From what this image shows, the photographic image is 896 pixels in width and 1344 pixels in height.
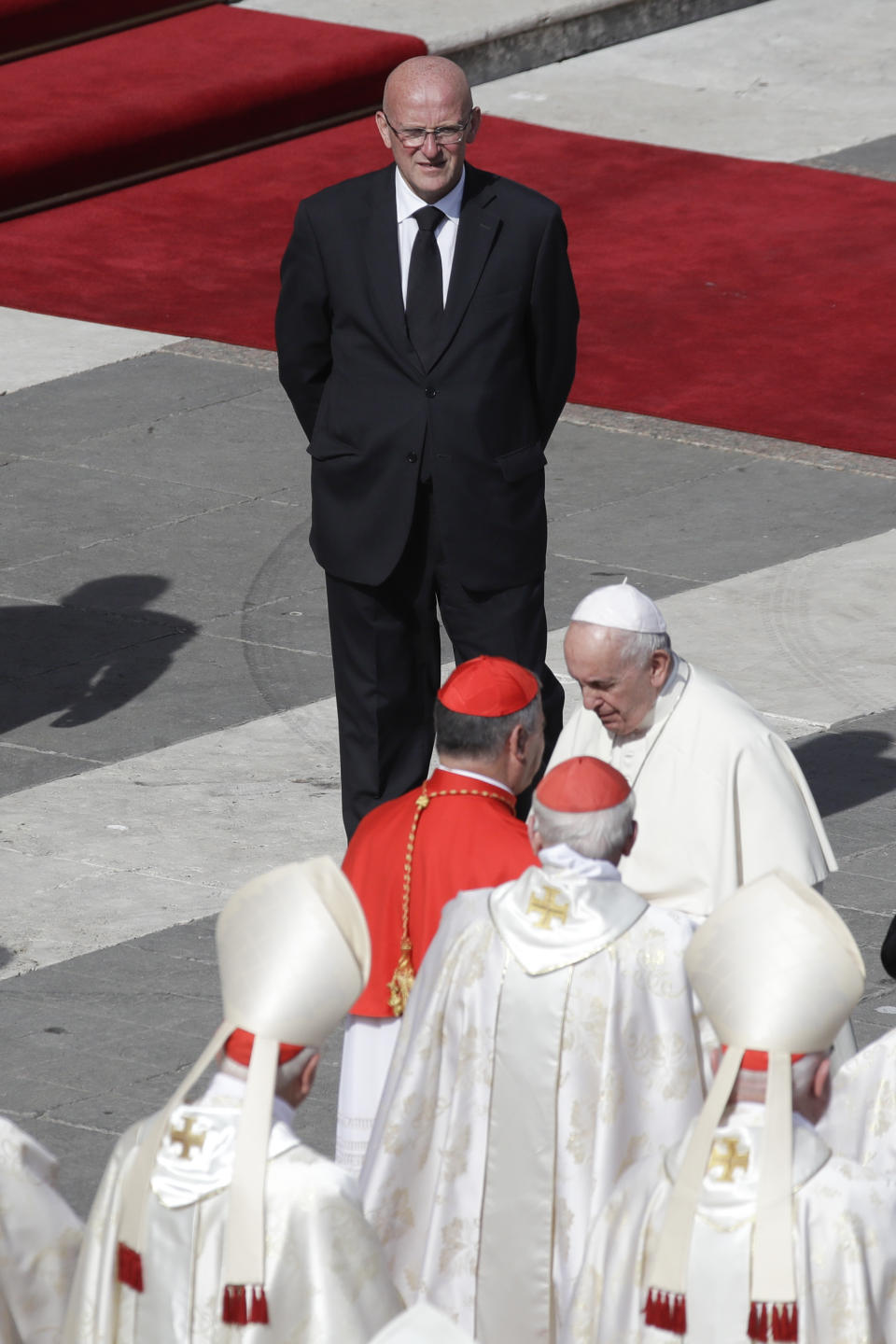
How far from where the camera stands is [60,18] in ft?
53.7

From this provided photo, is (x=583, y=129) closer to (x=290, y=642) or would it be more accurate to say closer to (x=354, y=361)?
(x=290, y=642)

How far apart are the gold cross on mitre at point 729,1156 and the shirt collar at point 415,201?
391 cm

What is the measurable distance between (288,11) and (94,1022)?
1171 centimetres

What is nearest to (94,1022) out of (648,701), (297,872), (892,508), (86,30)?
(648,701)

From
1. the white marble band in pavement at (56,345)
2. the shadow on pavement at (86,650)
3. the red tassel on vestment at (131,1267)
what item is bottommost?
the shadow on pavement at (86,650)

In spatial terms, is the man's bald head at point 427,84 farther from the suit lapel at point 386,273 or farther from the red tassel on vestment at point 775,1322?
the red tassel on vestment at point 775,1322

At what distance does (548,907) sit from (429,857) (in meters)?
0.72

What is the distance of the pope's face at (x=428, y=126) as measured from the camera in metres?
7.01

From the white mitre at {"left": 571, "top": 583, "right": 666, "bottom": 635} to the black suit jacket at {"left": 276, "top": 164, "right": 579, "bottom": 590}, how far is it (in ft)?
5.08

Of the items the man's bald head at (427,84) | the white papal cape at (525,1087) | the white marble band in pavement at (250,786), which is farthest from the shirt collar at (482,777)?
the man's bald head at (427,84)

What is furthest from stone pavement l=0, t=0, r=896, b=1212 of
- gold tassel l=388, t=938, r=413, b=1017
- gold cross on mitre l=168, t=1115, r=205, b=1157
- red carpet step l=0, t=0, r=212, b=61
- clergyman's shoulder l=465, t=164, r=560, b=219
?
red carpet step l=0, t=0, r=212, b=61

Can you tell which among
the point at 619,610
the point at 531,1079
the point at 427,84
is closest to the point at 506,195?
the point at 427,84

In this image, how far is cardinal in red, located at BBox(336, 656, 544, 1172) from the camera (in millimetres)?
5312

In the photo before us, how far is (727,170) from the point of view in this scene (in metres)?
15.2
